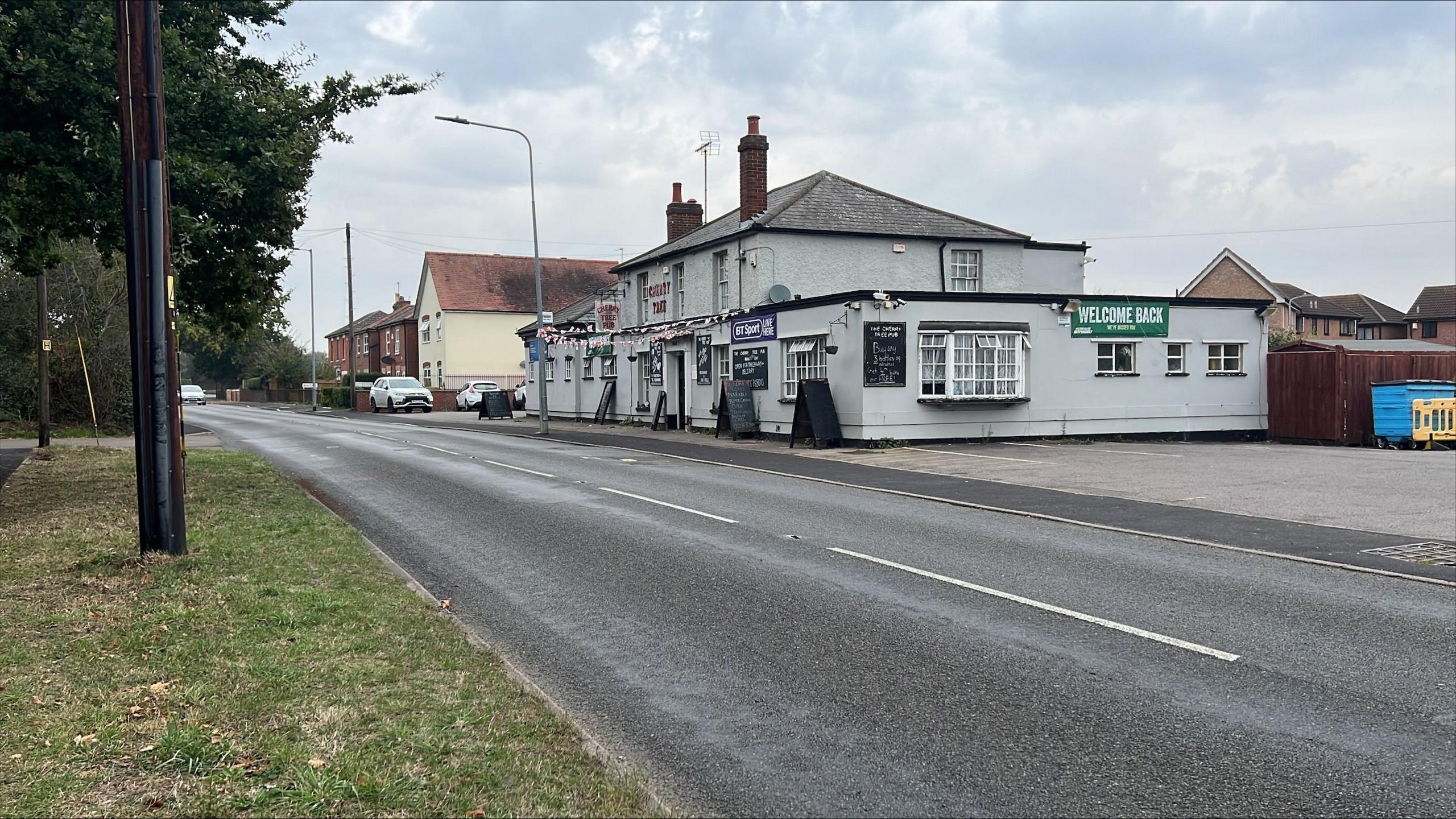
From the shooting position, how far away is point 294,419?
42406 mm

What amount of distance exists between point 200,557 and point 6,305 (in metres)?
27.2

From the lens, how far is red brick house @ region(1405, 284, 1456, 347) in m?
73.6

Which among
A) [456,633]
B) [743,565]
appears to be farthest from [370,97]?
[456,633]

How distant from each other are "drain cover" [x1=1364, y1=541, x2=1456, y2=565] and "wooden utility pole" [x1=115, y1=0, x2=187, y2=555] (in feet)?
35.7

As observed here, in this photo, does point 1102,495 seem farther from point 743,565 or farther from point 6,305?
point 6,305

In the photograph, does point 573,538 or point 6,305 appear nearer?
point 573,538

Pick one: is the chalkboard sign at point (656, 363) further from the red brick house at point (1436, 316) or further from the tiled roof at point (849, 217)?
the red brick house at point (1436, 316)

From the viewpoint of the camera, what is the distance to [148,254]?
26.8 feet

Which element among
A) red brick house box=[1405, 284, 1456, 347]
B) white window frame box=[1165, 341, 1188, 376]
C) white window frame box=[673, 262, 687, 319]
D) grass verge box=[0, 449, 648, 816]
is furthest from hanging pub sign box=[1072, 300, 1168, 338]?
red brick house box=[1405, 284, 1456, 347]

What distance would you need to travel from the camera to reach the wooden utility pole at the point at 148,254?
26.8ft

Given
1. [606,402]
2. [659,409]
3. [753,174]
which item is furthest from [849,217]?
[606,402]

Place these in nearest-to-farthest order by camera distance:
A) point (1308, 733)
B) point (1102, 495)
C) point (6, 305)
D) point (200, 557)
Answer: point (1308, 733)
point (200, 557)
point (1102, 495)
point (6, 305)

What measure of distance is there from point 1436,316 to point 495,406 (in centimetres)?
6954

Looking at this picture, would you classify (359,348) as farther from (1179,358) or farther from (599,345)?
(1179,358)
